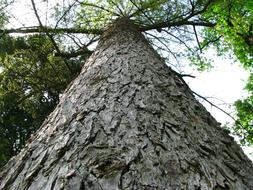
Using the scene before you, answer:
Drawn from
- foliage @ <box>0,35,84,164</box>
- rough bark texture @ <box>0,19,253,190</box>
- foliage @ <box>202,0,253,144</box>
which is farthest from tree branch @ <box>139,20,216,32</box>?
rough bark texture @ <box>0,19,253,190</box>

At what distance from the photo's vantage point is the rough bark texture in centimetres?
152

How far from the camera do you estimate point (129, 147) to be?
178 cm

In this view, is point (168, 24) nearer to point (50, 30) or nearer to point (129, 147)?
point (50, 30)

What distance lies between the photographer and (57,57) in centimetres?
802

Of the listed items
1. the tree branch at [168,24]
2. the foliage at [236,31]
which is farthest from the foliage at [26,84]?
the foliage at [236,31]

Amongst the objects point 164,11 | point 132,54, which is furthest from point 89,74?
point 164,11

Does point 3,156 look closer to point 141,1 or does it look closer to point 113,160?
point 141,1

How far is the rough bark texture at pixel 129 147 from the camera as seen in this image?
152cm

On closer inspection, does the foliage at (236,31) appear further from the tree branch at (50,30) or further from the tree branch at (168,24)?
the tree branch at (50,30)

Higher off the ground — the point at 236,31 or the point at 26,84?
the point at 236,31

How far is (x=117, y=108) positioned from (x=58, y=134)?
0.49m

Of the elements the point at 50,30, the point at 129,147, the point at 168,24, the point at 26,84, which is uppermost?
the point at 168,24

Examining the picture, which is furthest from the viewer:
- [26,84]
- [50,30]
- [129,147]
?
[26,84]

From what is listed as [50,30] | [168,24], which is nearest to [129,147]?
[50,30]
